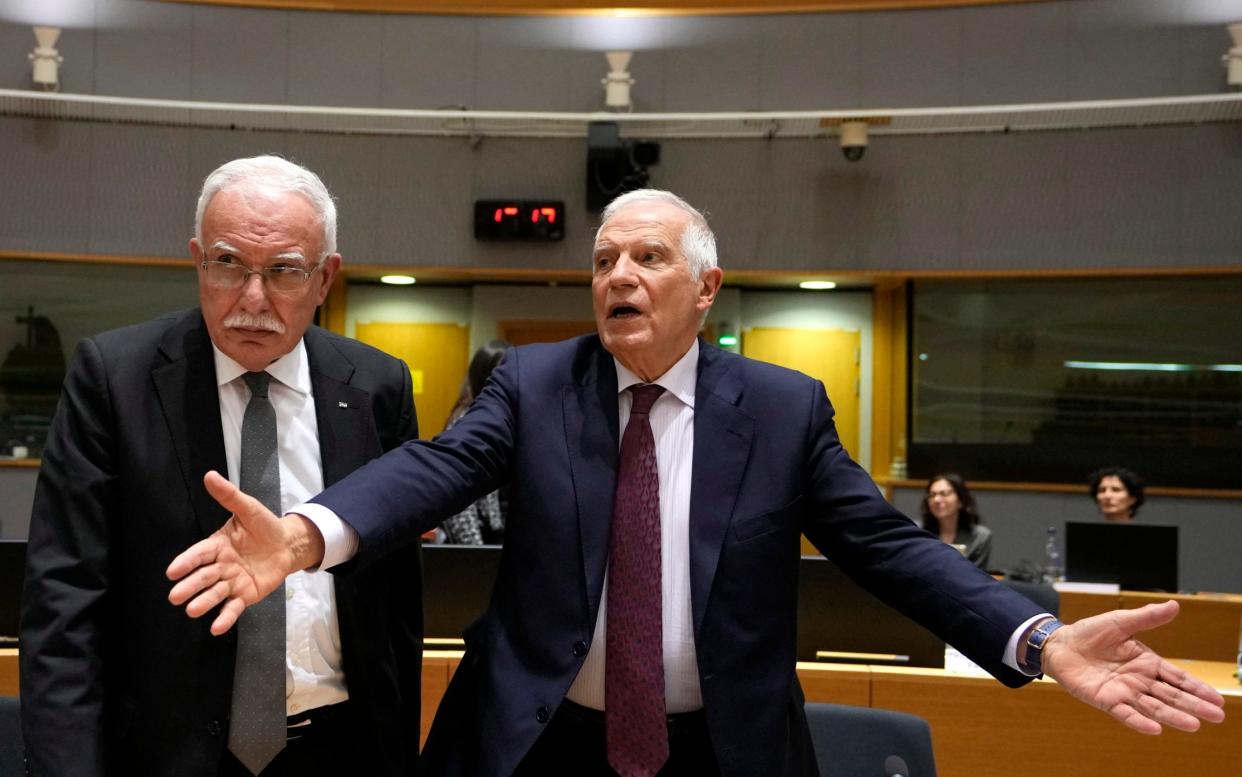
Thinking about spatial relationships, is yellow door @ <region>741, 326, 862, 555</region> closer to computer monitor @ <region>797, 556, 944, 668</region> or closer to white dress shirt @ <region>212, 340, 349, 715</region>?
computer monitor @ <region>797, 556, 944, 668</region>

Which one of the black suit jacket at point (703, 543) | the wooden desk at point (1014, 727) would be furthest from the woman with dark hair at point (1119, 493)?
the black suit jacket at point (703, 543)

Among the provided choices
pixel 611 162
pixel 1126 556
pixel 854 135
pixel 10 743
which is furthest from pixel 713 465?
pixel 611 162

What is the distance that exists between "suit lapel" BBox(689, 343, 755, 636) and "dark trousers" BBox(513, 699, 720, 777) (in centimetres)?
17

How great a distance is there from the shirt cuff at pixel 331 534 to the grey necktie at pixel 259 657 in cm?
19

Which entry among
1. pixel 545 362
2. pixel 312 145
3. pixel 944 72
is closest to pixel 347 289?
pixel 312 145

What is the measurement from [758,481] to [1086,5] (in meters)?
7.03

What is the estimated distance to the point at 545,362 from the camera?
1.88 meters

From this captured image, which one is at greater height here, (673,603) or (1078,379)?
(1078,379)

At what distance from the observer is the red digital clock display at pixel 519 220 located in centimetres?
774

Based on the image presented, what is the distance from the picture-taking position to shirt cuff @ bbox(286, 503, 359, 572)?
1.50 m

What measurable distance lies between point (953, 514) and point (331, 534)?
4961 mm

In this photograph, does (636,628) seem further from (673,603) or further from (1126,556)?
(1126,556)

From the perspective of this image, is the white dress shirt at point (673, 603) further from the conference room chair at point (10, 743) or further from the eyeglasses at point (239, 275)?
the conference room chair at point (10, 743)

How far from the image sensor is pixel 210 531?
1.66 metres
